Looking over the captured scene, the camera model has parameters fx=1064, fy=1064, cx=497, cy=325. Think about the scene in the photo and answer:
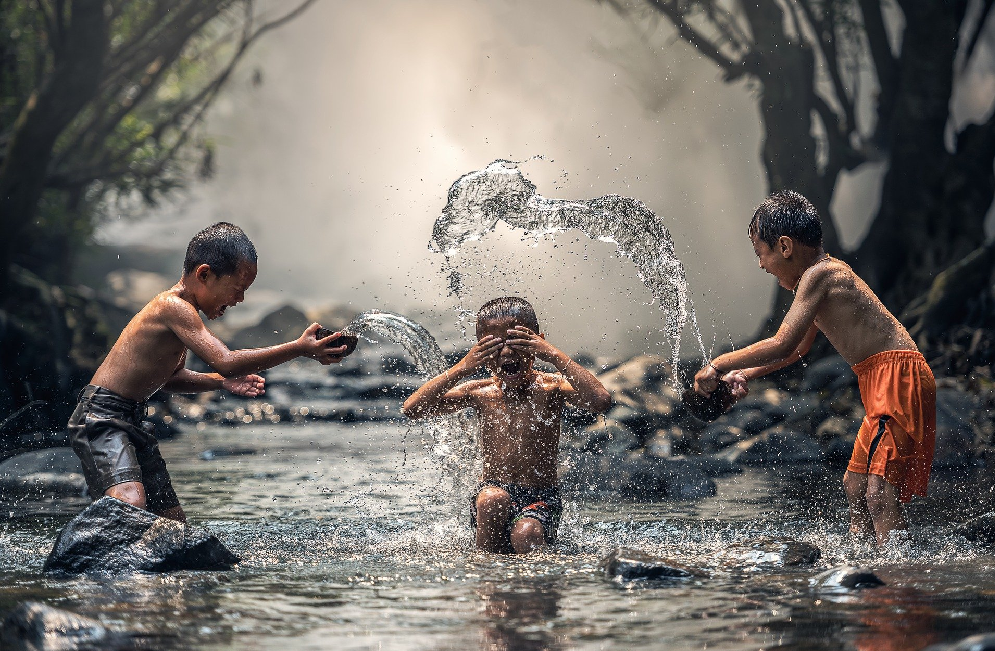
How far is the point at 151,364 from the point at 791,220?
2.82 m

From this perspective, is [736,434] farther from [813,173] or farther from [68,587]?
[68,587]

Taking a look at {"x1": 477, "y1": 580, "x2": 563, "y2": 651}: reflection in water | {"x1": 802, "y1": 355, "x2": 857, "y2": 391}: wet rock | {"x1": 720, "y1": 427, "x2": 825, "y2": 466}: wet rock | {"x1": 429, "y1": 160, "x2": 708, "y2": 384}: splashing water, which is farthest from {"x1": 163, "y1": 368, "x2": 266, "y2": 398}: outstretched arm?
{"x1": 802, "y1": 355, "x2": 857, "y2": 391}: wet rock

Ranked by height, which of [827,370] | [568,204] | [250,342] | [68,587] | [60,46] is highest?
[60,46]

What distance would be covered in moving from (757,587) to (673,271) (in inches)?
98.7

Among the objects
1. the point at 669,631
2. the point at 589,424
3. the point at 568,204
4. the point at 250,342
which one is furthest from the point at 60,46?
the point at 250,342

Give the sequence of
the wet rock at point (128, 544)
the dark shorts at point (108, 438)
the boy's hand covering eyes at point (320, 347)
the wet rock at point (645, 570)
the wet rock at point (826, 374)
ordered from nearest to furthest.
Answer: the wet rock at point (645, 570) → the wet rock at point (128, 544) → the boy's hand covering eyes at point (320, 347) → the dark shorts at point (108, 438) → the wet rock at point (826, 374)

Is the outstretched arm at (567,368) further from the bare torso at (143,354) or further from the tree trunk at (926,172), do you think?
the tree trunk at (926,172)

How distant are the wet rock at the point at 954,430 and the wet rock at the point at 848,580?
4.49 metres

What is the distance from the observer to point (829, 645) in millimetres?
2859

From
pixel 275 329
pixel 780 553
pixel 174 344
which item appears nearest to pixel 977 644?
pixel 780 553

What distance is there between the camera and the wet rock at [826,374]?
10961 mm

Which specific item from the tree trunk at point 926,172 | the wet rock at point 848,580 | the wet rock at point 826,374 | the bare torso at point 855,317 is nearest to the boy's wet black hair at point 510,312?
the bare torso at point 855,317

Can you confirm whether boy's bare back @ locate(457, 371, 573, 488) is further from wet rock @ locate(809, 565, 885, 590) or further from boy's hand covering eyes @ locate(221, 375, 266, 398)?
wet rock @ locate(809, 565, 885, 590)

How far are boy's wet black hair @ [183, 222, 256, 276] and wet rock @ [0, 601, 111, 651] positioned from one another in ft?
5.96
